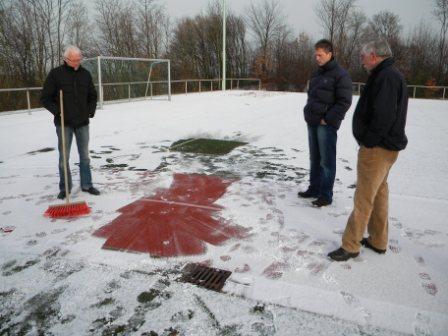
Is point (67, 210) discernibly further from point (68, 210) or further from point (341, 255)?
point (341, 255)

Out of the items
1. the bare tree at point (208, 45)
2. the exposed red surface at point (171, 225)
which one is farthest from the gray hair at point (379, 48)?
the bare tree at point (208, 45)

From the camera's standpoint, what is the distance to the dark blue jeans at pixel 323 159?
4113 millimetres

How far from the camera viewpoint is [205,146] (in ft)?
24.7

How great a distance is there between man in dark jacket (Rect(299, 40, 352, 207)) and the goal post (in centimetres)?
996

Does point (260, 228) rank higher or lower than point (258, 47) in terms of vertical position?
lower

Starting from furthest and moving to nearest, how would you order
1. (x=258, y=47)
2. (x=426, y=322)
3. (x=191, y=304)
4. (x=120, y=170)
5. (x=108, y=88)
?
(x=258, y=47)
(x=108, y=88)
(x=120, y=170)
(x=191, y=304)
(x=426, y=322)

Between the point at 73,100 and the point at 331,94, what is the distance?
2834mm

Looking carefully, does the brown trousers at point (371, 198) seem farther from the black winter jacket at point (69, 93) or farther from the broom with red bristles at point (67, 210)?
the black winter jacket at point (69, 93)

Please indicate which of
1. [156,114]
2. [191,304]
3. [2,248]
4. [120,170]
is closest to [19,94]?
[156,114]

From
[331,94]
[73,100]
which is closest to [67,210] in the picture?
[73,100]

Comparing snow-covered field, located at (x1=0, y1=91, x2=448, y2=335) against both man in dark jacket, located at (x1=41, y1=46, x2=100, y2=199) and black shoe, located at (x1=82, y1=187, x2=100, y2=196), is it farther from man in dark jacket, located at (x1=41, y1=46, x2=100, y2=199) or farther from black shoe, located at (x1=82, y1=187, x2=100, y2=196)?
man in dark jacket, located at (x1=41, y1=46, x2=100, y2=199)

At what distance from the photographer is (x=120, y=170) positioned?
575 centimetres

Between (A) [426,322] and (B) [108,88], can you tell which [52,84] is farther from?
(B) [108,88]

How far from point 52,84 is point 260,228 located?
2770 mm
